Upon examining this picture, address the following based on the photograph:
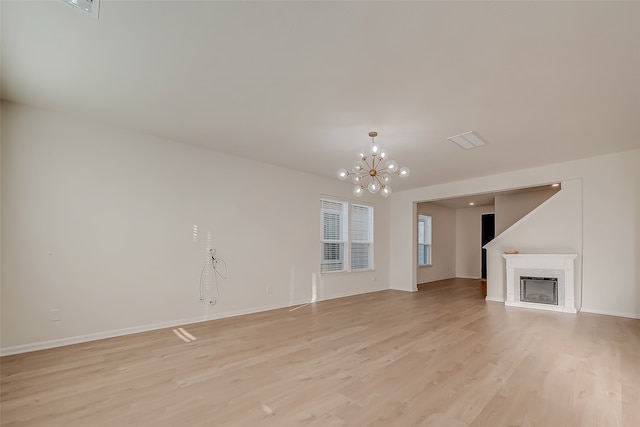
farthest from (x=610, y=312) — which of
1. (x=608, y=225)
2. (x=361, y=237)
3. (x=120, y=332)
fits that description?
(x=120, y=332)

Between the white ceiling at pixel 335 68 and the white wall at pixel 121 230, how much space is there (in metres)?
0.45

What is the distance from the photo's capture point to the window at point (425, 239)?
31.4ft

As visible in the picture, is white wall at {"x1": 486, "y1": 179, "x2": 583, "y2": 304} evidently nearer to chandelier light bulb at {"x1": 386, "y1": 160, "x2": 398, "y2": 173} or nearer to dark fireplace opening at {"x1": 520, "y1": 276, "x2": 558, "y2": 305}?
dark fireplace opening at {"x1": 520, "y1": 276, "x2": 558, "y2": 305}

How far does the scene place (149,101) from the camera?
326cm

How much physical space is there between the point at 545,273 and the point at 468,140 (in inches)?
130

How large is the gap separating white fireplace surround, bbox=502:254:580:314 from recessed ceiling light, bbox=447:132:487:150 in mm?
2841

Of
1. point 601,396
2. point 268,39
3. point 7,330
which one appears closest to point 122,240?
point 7,330

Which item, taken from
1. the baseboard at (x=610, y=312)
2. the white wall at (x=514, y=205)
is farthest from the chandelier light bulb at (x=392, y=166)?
Result: the white wall at (x=514, y=205)

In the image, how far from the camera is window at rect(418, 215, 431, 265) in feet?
31.4

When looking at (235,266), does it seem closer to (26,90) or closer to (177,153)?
(177,153)

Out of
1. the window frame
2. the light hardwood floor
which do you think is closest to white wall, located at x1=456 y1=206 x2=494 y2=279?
the window frame

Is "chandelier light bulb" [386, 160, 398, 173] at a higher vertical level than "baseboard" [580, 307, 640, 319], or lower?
higher

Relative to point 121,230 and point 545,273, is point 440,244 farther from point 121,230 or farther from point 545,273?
point 121,230

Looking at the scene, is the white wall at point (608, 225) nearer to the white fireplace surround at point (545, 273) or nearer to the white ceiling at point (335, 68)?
the white fireplace surround at point (545, 273)
